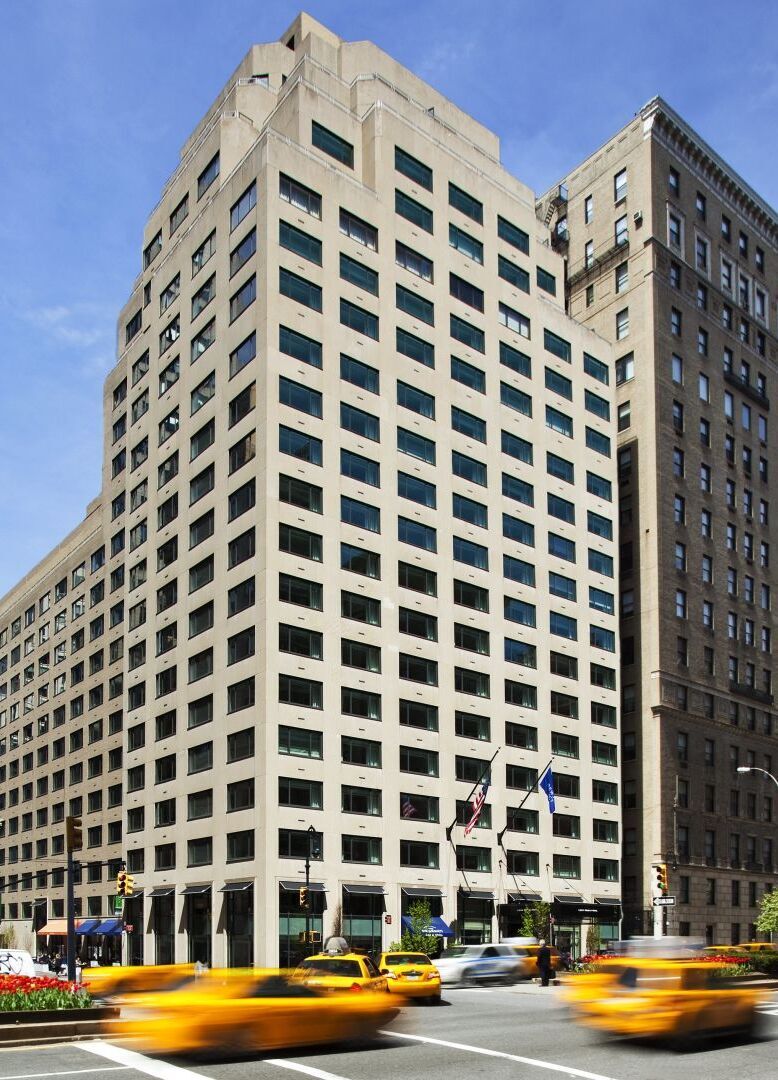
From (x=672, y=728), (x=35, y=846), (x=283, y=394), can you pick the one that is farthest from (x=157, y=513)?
(x=35, y=846)


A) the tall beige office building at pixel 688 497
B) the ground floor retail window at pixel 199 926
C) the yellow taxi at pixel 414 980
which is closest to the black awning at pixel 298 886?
the ground floor retail window at pixel 199 926

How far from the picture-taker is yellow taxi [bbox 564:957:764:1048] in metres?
20.0

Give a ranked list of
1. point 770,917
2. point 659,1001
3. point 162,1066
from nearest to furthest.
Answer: point 162,1066 < point 659,1001 < point 770,917

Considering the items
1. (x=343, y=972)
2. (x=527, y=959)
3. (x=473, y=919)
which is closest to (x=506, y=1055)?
(x=343, y=972)

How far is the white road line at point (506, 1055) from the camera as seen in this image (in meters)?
17.8

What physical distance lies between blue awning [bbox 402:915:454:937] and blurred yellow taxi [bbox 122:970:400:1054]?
42759mm

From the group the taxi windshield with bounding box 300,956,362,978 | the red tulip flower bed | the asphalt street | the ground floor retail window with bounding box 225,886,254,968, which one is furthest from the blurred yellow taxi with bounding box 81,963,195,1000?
the ground floor retail window with bounding box 225,886,254,968

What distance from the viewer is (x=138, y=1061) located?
19719 millimetres

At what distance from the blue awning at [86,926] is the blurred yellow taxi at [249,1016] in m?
65.7

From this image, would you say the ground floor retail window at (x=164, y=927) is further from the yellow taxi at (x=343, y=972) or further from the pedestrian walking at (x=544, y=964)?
the yellow taxi at (x=343, y=972)

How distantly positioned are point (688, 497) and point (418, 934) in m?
40.2

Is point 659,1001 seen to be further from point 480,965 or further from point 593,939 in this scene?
point 593,939

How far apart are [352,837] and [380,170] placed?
38.1m

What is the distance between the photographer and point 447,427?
71875 millimetres
